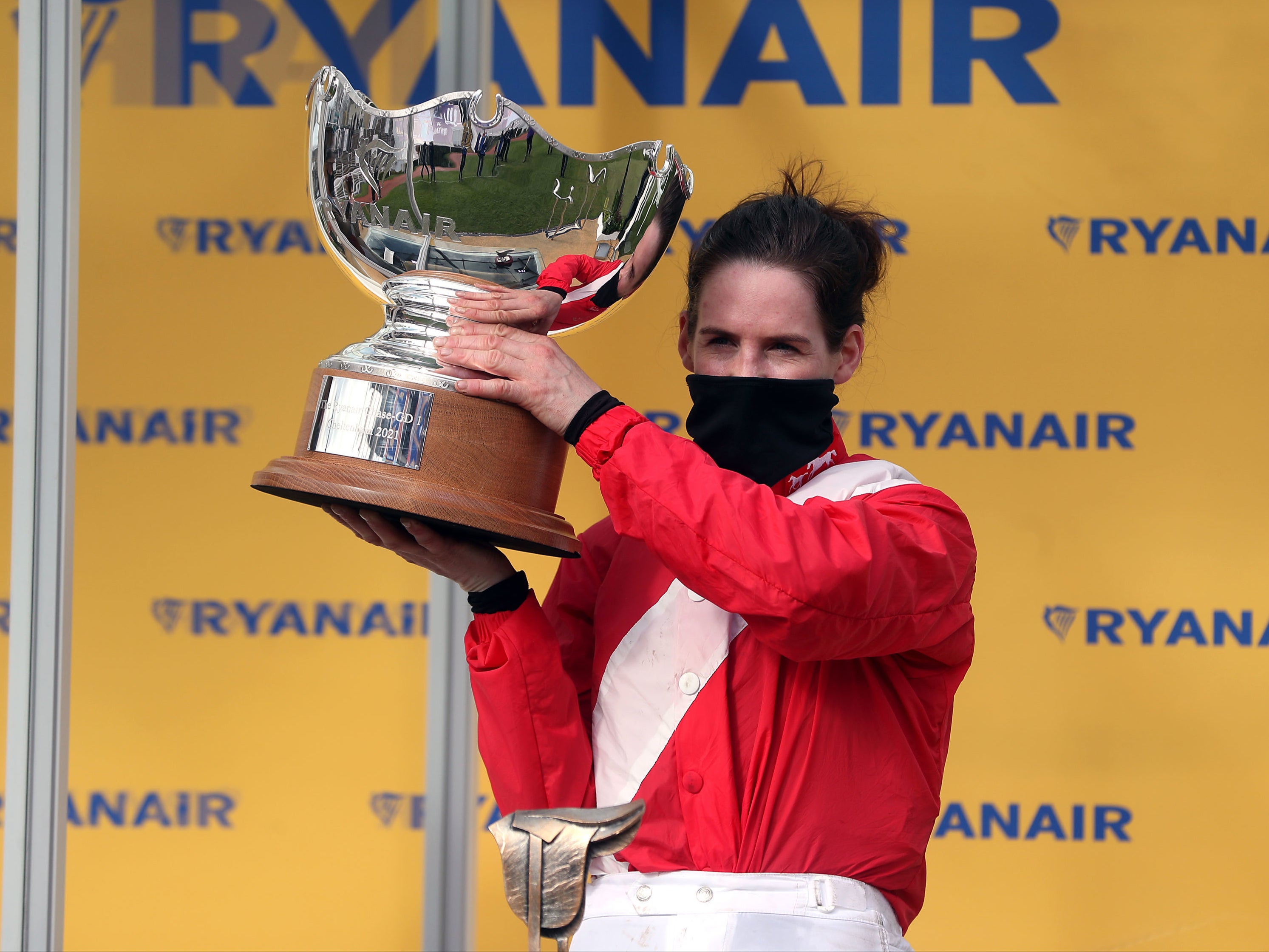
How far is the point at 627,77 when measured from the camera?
8.28 feet

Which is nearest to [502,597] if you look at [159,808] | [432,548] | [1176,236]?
[432,548]

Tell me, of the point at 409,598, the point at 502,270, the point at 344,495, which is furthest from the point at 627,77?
the point at 344,495

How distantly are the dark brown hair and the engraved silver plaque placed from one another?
0.35m

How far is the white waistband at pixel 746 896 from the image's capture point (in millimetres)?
1056

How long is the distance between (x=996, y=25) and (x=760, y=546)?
76.9 inches

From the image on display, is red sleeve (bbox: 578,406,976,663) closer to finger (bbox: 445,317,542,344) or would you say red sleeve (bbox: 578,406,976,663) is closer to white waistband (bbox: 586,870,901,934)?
finger (bbox: 445,317,542,344)

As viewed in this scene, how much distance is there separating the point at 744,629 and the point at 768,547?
212mm

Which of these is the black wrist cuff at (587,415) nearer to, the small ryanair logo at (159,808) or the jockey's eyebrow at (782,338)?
the jockey's eyebrow at (782,338)

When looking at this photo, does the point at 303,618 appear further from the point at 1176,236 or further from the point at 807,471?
the point at 1176,236

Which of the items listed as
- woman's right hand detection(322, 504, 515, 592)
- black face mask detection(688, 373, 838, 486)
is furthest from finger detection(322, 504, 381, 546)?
black face mask detection(688, 373, 838, 486)

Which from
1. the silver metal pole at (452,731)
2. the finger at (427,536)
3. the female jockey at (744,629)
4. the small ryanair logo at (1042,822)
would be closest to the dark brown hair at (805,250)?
the female jockey at (744,629)

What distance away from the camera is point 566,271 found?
1.19 m

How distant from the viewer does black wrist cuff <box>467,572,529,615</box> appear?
1.19 meters

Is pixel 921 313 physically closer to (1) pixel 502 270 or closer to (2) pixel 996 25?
(2) pixel 996 25
